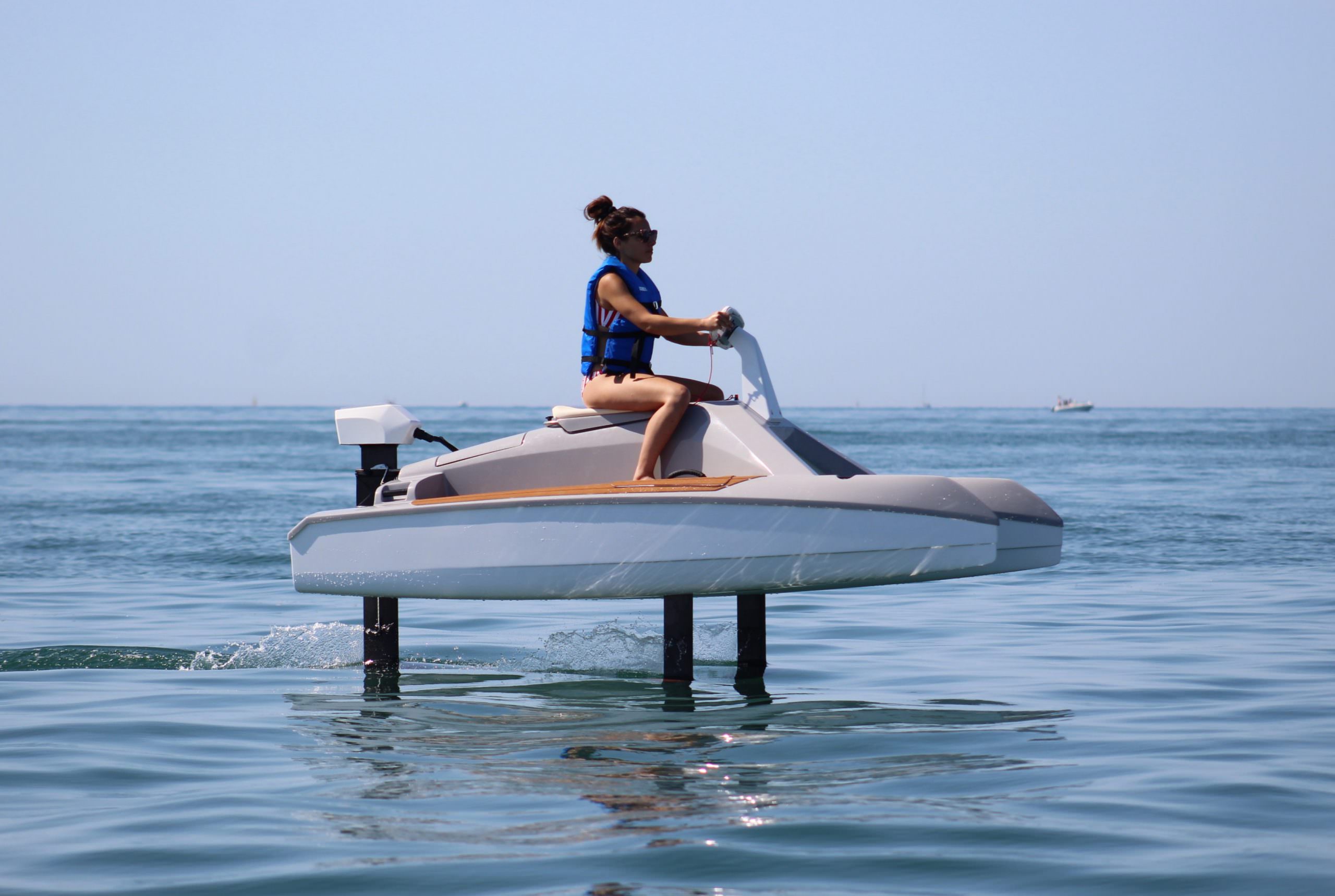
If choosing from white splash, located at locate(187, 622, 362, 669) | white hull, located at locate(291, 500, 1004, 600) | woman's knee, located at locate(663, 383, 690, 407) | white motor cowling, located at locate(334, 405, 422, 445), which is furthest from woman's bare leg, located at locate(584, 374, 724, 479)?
white splash, located at locate(187, 622, 362, 669)

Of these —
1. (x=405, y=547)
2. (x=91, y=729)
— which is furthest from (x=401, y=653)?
(x=91, y=729)

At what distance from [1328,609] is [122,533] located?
14890mm

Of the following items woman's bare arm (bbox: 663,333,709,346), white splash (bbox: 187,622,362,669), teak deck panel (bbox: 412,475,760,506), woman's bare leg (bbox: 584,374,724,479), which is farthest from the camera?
white splash (bbox: 187,622,362,669)

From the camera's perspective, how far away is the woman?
7.02 metres

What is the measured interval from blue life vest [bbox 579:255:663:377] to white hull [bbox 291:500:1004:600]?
960mm

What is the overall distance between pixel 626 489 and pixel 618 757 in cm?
140

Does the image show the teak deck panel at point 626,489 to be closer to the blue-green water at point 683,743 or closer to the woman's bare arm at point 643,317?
the woman's bare arm at point 643,317

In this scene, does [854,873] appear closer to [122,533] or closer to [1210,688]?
[1210,688]

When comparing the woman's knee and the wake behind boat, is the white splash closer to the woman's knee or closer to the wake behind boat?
the wake behind boat

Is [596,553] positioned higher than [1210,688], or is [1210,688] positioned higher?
[596,553]

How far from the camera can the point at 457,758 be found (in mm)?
5777

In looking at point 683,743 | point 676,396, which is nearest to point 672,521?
point 676,396

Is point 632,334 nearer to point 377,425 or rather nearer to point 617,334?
point 617,334

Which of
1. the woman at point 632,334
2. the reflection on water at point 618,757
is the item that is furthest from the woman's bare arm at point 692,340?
the reflection on water at point 618,757
